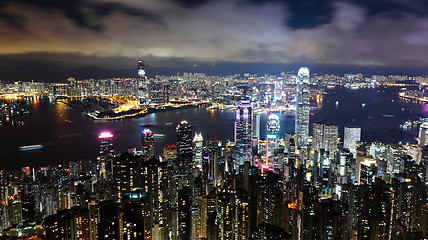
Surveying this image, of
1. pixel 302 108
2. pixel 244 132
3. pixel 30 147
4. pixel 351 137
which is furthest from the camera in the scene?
pixel 302 108

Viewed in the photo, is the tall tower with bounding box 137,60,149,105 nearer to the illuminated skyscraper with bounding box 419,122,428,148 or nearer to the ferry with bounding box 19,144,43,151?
the ferry with bounding box 19,144,43,151

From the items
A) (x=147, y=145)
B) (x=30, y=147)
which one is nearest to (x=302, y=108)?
(x=147, y=145)

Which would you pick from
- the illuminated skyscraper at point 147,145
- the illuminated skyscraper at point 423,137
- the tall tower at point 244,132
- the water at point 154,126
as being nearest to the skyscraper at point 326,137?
the water at point 154,126

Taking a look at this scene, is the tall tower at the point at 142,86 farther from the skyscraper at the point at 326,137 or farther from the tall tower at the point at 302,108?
the skyscraper at the point at 326,137

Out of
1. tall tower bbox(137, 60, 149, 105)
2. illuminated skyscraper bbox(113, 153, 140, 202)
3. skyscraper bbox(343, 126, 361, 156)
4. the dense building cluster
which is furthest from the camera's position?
tall tower bbox(137, 60, 149, 105)

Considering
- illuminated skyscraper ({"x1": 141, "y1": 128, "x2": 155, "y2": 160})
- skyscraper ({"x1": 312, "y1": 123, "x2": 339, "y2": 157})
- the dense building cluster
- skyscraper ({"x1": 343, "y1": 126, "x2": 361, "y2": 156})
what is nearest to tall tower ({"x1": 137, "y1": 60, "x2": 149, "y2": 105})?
illuminated skyscraper ({"x1": 141, "y1": 128, "x2": 155, "y2": 160})

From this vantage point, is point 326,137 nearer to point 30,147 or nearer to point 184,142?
point 184,142

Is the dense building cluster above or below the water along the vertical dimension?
below
